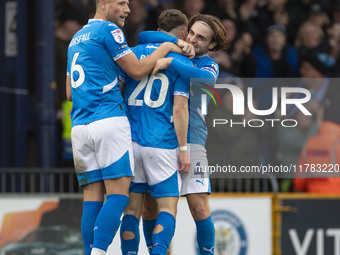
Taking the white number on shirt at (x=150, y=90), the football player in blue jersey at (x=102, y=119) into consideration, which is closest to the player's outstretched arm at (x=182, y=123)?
the white number on shirt at (x=150, y=90)

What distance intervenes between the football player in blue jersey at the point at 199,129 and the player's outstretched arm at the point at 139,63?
0.65ft

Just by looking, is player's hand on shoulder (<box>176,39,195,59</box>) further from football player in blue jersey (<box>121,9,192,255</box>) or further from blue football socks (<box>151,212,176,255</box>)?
blue football socks (<box>151,212,176,255</box>)

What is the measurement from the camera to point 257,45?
11.3 m

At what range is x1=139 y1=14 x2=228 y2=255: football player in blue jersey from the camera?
6.74 metres

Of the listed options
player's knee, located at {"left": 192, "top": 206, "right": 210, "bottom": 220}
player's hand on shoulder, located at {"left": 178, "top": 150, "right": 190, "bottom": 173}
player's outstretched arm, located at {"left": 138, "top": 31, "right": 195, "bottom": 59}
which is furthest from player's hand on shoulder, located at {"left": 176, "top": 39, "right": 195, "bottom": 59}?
player's knee, located at {"left": 192, "top": 206, "right": 210, "bottom": 220}

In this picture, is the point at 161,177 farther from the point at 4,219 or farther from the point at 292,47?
the point at 292,47

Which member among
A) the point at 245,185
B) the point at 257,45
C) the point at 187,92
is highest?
the point at 257,45

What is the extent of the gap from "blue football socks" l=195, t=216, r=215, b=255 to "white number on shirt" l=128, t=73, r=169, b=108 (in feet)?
3.63

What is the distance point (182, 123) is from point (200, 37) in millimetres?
794

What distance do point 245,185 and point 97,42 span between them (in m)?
4.11

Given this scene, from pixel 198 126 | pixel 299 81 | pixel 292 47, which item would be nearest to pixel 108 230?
pixel 198 126

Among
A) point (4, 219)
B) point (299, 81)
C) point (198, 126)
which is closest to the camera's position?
point (198, 126)

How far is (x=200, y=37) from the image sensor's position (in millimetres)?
6773

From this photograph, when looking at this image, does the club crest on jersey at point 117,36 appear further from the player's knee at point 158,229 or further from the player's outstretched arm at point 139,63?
the player's knee at point 158,229
